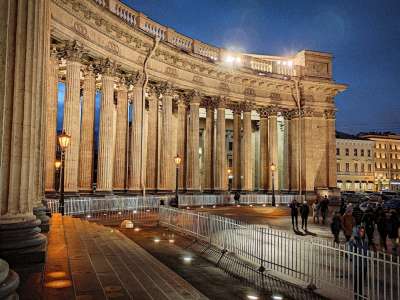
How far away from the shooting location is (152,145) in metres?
35.3

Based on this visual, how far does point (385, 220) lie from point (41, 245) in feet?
47.8

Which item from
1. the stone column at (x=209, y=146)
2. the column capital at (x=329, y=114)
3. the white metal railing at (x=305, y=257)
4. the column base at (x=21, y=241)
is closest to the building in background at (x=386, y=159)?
the column capital at (x=329, y=114)

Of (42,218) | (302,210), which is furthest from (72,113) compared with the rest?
(302,210)

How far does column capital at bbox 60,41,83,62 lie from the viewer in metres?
24.7

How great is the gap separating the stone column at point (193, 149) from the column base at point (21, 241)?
1170 inches

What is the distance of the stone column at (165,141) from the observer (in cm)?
3516

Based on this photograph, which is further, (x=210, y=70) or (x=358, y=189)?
(x=358, y=189)

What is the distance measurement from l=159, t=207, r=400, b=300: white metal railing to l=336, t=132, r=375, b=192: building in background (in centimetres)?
8243

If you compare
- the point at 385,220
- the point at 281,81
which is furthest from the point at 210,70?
the point at 385,220

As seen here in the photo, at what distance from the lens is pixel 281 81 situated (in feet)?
149

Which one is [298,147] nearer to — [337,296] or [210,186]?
[210,186]

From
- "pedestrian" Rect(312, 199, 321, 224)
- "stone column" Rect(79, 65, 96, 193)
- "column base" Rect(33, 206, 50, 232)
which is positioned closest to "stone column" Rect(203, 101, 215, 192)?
"pedestrian" Rect(312, 199, 321, 224)

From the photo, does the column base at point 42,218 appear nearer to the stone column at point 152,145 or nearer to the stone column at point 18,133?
the stone column at point 18,133

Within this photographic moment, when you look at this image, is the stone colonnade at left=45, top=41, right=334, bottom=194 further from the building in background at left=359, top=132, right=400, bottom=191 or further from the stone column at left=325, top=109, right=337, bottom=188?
the building in background at left=359, top=132, right=400, bottom=191
